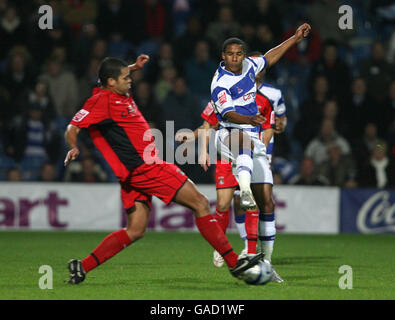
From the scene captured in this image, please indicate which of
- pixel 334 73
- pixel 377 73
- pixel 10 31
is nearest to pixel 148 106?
pixel 10 31

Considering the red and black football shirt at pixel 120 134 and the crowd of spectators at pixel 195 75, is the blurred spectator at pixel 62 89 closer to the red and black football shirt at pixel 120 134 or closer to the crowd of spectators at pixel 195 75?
the crowd of spectators at pixel 195 75

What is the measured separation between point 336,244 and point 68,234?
421 centimetres

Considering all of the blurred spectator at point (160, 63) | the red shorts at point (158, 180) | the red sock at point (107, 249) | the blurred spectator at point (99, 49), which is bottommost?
the red sock at point (107, 249)

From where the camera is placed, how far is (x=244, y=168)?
7.78 m

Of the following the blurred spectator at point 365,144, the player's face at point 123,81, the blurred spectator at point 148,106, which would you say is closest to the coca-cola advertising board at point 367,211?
the blurred spectator at point 365,144

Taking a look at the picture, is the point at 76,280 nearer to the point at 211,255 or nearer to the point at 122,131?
the point at 122,131

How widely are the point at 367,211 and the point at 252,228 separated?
21.7 feet

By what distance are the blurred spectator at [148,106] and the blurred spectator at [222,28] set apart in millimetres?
2081

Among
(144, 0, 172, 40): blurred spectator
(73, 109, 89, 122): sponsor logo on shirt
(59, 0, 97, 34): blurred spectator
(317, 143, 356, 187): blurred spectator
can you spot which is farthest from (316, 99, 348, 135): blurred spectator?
(73, 109, 89, 122): sponsor logo on shirt

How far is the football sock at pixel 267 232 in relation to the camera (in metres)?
8.16

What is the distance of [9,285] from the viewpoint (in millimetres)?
7227

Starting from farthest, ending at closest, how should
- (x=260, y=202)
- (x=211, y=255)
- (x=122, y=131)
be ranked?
(x=211, y=255)
(x=260, y=202)
(x=122, y=131)

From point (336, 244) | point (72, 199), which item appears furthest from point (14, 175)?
point (336, 244)

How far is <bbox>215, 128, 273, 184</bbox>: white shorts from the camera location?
319 inches
